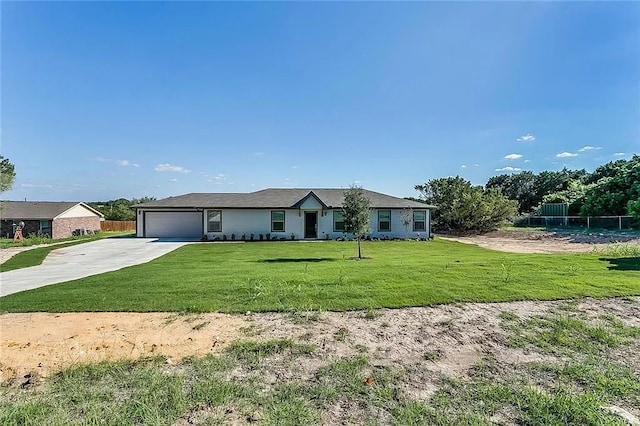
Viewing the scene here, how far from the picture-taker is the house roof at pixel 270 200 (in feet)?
80.8

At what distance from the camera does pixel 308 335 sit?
5.16 m

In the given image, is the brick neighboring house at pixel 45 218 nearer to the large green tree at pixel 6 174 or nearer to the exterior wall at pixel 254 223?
the large green tree at pixel 6 174

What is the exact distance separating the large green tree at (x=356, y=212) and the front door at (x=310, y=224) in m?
9.78

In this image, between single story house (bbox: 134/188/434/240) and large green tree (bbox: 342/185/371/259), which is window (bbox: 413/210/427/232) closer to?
single story house (bbox: 134/188/434/240)

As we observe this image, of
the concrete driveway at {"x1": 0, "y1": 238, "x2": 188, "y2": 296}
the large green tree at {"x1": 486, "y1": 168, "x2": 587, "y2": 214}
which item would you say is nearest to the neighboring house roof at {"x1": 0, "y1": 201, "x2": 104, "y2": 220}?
the concrete driveway at {"x1": 0, "y1": 238, "x2": 188, "y2": 296}

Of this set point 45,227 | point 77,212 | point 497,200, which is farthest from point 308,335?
point 77,212

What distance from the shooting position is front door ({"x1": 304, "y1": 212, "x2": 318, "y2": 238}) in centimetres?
2502

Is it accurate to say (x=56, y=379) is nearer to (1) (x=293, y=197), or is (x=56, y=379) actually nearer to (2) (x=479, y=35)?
(2) (x=479, y=35)

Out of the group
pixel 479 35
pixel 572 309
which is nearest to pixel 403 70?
pixel 479 35

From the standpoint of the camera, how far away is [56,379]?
3844 millimetres

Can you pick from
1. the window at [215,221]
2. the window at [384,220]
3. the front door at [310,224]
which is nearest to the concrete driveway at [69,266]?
the window at [215,221]

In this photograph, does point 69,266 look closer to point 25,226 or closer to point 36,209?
point 25,226

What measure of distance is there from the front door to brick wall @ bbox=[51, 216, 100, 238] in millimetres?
24280

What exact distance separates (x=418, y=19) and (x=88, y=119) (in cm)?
1792
